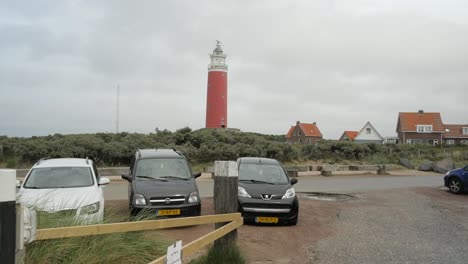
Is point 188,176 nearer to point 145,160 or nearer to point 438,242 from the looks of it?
point 145,160

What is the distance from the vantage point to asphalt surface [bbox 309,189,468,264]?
25.4ft

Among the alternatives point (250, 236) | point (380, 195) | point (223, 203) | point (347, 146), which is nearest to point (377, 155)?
point (347, 146)

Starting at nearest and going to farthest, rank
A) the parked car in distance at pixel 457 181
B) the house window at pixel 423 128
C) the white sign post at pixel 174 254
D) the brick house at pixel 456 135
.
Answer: the white sign post at pixel 174 254 → the parked car in distance at pixel 457 181 → the house window at pixel 423 128 → the brick house at pixel 456 135

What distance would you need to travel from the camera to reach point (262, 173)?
12.0m

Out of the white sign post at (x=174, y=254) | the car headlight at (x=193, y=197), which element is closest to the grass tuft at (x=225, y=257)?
the white sign post at (x=174, y=254)

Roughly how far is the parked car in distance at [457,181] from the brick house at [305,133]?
65.9m

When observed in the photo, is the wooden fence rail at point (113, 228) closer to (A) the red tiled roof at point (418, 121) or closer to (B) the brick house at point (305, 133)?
(A) the red tiled roof at point (418, 121)

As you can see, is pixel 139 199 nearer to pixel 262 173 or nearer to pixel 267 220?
pixel 267 220

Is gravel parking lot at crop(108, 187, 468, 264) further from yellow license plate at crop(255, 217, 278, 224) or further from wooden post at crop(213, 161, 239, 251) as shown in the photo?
wooden post at crop(213, 161, 239, 251)

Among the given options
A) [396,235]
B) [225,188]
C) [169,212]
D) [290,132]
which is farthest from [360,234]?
[290,132]

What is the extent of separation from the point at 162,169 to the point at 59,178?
8.00 feet

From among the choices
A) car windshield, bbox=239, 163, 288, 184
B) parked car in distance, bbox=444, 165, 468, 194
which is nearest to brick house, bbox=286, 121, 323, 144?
parked car in distance, bbox=444, 165, 468, 194

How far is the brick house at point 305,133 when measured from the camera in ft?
280

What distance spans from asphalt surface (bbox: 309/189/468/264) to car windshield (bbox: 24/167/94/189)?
5.24 meters
